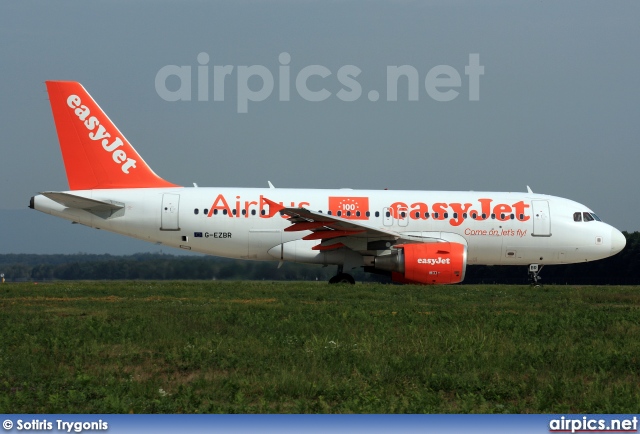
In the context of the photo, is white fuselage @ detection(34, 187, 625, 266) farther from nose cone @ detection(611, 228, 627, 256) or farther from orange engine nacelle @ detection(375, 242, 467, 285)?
orange engine nacelle @ detection(375, 242, 467, 285)

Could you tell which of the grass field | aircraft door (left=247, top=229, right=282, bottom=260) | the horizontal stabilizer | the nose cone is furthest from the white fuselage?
the grass field

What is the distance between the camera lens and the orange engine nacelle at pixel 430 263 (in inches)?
965

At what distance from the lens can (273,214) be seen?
26719 mm

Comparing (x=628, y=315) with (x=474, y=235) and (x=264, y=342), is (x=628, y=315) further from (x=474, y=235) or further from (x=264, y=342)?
(x=474, y=235)

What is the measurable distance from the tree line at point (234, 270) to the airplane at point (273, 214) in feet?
10.6

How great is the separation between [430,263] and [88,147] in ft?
37.2

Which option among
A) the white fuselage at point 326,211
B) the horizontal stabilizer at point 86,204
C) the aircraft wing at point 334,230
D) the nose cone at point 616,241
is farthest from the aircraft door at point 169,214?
the nose cone at point 616,241

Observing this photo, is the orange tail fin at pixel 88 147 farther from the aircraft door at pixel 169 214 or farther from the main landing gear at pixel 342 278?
the main landing gear at pixel 342 278

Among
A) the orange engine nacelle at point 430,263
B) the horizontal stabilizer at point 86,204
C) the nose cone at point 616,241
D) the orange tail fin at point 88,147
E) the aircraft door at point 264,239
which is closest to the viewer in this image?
the orange engine nacelle at point 430,263

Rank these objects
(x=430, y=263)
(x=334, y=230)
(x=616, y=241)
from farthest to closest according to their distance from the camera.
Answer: (x=616, y=241) < (x=334, y=230) < (x=430, y=263)

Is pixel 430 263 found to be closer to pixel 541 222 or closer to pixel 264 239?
pixel 264 239

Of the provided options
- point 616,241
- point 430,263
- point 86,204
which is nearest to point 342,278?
point 430,263

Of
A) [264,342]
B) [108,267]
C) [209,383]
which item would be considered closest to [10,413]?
[209,383]

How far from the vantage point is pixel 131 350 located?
11.0 m
